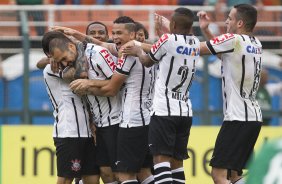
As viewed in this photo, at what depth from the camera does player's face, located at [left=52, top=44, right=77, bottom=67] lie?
9.25m

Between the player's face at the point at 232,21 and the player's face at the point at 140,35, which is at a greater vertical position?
the player's face at the point at 232,21

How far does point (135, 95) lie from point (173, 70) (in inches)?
25.8

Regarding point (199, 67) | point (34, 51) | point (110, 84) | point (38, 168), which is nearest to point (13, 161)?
point (38, 168)

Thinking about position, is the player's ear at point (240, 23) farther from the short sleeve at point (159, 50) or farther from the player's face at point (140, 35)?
the player's face at point (140, 35)

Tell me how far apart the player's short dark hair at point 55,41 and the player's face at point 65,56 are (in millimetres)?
36

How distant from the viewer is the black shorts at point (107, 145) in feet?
31.2

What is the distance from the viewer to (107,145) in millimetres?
9531

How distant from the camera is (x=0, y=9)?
48.0ft

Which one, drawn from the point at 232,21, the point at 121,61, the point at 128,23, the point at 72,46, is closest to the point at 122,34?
the point at 128,23

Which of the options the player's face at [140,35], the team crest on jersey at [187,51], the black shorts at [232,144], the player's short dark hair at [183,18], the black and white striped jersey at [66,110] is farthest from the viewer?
the player's face at [140,35]

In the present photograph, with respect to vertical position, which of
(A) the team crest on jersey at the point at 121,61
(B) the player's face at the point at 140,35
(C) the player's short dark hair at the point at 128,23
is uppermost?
(C) the player's short dark hair at the point at 128,23

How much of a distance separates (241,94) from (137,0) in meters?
6.39

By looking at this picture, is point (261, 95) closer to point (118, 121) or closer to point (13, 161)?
point (13, 161)

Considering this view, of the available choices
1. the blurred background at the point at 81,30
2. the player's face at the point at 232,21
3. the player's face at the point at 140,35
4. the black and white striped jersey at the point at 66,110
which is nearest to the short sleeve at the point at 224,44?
the player's face at the point at 232,21
